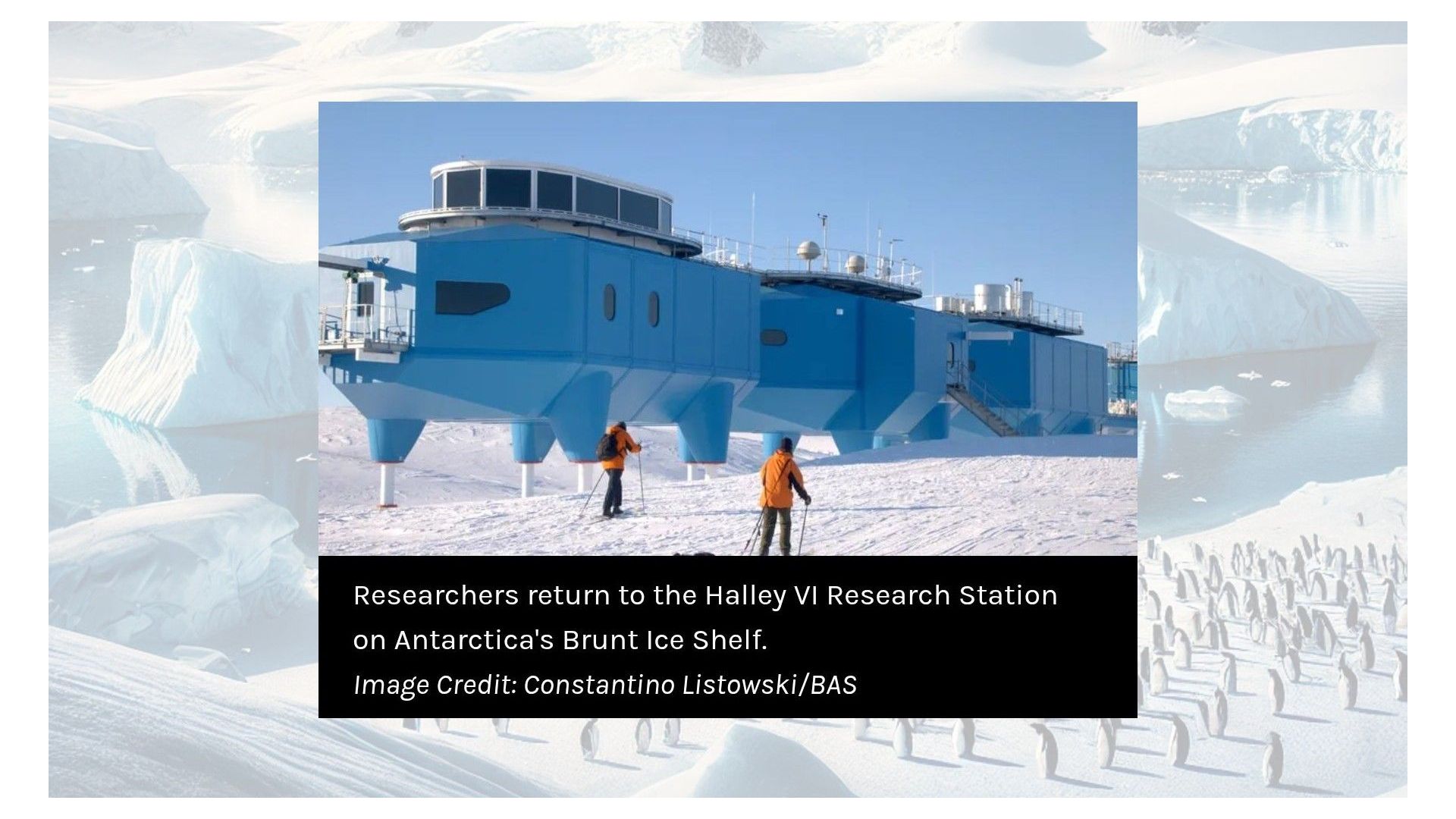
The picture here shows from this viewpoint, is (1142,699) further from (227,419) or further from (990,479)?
(227,419)

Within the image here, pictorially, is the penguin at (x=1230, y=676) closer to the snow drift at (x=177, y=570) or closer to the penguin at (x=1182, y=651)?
the penguin at (x=1182, y=651)

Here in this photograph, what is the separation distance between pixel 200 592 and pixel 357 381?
262 inches

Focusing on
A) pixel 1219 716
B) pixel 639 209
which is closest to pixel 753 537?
pixel 1219 716

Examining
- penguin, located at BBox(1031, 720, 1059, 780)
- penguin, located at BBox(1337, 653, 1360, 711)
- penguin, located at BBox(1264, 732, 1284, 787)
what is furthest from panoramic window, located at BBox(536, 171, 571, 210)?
penguin, located at BBox(1264, 732, 1284, 787)

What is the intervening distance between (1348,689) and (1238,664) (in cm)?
116

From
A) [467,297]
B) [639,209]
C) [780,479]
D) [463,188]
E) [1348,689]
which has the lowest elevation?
[1348,689]

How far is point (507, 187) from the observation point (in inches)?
1014

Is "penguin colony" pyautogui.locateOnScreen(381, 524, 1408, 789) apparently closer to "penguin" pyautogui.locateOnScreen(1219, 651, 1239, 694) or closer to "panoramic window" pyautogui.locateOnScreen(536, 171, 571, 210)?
"penguin" pyautogui.locateOnScreen(1219, 651, 1239, 694)

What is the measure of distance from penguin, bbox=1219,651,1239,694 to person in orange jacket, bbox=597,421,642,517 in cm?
753

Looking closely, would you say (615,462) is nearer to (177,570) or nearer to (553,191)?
(177,570)

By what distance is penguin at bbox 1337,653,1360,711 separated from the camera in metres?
15.8

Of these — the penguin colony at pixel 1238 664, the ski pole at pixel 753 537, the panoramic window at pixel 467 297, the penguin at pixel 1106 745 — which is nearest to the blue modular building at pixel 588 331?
the panoramic window at pixel 467 297

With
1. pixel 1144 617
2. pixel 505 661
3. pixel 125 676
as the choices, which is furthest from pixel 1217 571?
pixel 125 676

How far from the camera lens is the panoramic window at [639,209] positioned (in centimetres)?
2716
